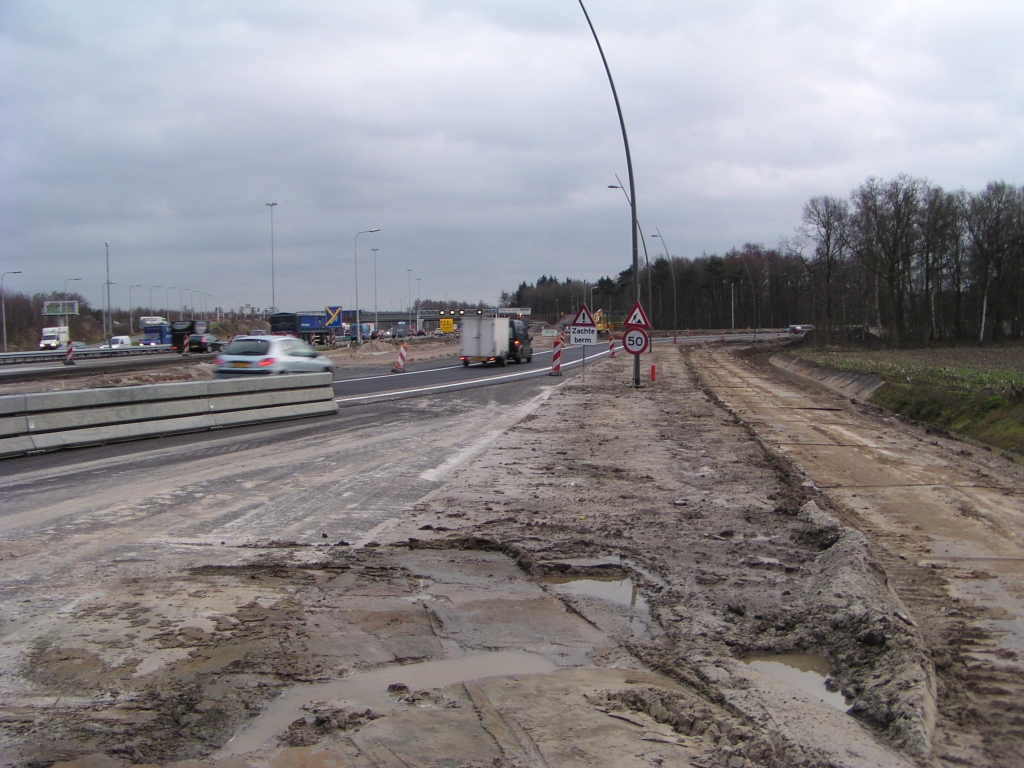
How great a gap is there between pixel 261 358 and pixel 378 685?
1695cm

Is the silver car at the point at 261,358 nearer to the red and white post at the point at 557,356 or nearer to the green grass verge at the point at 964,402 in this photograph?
the red and white post at the point at 557,356

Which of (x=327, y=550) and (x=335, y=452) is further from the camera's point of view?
(x=335, y=452)

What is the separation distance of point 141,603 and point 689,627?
363 centimetres

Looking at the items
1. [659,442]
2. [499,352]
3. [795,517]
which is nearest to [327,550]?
[795,517]

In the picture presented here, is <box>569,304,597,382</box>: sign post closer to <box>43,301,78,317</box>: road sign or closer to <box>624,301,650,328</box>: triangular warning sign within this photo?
<box>624,301,650,328</box>: triangular warning sign

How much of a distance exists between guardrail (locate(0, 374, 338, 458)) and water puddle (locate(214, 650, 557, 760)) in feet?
31.6

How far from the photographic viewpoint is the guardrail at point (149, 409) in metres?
11.8

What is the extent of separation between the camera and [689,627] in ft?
16.9

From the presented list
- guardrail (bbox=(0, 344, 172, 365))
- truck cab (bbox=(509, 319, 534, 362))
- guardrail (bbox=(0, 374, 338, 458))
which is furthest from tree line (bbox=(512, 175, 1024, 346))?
guardrail (bbox=(0, 374, 338, 458))

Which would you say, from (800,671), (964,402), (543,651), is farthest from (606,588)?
(964,402)

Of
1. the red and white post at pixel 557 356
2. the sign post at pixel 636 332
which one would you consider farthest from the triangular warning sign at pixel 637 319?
the red and white post at pixel 557 356

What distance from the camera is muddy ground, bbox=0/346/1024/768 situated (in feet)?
11.8

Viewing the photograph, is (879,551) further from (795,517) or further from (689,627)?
(689,627)

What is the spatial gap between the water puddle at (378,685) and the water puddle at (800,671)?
1244 mm
